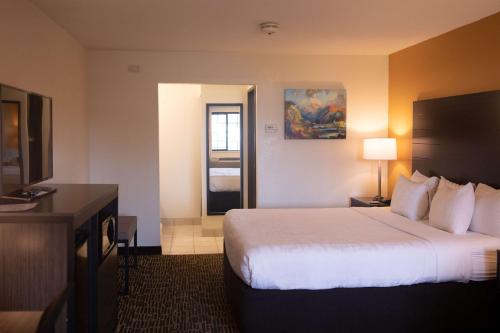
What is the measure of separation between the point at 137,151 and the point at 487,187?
367 centimetres

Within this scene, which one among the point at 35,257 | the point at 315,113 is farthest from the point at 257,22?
the point at 35,257

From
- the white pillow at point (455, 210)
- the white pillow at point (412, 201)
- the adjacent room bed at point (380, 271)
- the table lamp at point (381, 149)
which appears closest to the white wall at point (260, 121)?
the table lamp at point (381, 149)

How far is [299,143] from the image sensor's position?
5523 millimetres

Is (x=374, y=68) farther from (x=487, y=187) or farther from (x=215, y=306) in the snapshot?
(x=215, y=306)

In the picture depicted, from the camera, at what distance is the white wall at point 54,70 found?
10.0 feet

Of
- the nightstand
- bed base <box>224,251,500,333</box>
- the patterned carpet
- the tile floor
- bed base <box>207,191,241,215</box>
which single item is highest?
the nightstand

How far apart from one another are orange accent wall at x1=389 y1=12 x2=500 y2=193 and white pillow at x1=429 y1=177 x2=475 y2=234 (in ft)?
3.17

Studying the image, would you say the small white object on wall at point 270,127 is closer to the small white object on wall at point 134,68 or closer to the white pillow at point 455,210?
the small white object on wall at point 134,68

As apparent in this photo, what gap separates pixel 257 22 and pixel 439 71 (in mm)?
1909

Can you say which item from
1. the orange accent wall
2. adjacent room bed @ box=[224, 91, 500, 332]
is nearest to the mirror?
the orange accent wall

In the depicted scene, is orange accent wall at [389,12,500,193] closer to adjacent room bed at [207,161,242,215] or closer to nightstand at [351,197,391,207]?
nightstand at [351,197,391,207]

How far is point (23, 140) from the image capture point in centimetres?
252

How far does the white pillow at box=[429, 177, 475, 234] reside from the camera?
344 centimetres

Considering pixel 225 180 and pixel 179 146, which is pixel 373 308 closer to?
pixel 225 180
